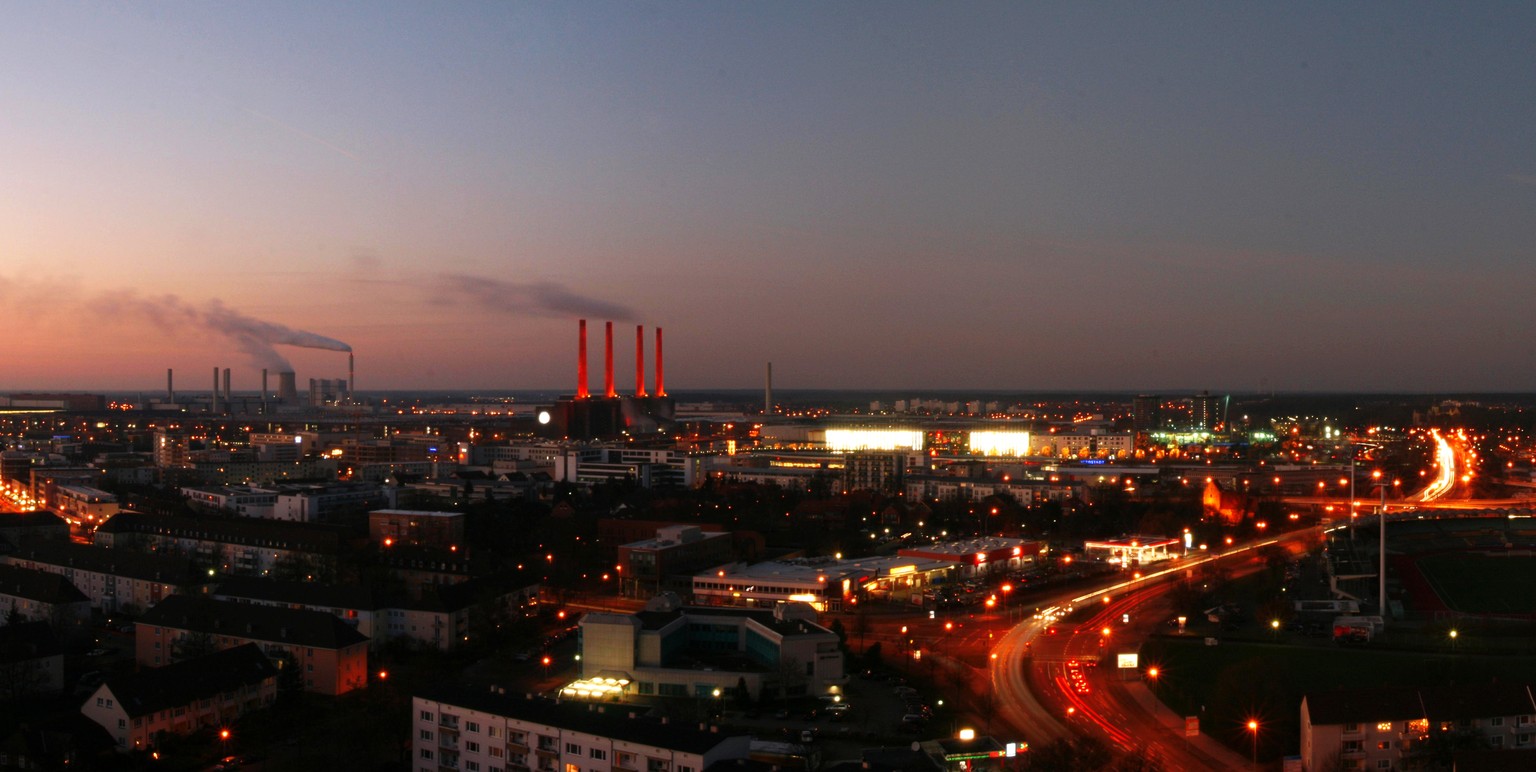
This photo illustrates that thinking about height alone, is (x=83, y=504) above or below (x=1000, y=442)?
below

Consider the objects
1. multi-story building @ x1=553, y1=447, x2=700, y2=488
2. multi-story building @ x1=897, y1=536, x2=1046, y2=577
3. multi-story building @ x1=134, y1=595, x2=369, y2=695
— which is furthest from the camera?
multi-story building @ x1=553, y1=447, x2=700, y2=488

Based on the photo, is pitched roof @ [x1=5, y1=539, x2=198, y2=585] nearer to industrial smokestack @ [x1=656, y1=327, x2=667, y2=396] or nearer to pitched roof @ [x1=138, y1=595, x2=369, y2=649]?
pitched roof @ [x1=138, y1=595, x2=369, y2=649]

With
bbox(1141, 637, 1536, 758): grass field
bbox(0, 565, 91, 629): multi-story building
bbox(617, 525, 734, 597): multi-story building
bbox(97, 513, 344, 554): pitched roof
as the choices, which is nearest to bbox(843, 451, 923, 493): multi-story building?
bbox(617, 525, 734, 597): multi-story building

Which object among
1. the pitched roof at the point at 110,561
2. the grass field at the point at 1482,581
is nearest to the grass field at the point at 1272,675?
the grass field at the point at 1482,581

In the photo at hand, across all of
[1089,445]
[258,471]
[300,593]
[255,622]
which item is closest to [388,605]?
[300,593]

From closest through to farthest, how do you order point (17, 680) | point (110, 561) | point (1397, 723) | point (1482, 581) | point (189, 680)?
1. point (1397, 723)
2. point (189, 680)
3. point (17, 680)
4. point (110, 561)
5. point (1482, 581)

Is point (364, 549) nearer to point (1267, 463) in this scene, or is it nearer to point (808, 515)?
point (808, 515)

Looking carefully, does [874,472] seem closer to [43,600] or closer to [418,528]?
[418,528]
